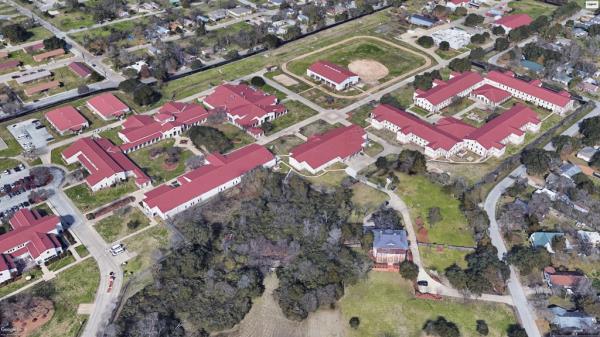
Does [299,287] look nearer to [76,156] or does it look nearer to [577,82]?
[76,156]

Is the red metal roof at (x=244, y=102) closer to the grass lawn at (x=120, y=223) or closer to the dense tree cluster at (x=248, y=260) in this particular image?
the dense tree cluster at (x=248, y=260)

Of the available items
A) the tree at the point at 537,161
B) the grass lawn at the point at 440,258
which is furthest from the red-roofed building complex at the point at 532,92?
the grass lawn at the point at 440,258

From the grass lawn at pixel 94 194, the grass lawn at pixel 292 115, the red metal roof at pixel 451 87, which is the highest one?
the red metal roof at pixel 451 87

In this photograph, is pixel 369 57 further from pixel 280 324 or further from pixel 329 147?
pixel 280 324

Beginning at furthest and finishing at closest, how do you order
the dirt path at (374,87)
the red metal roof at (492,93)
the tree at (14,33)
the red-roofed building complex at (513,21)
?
the red-roofed building complex at (513,21) → the tree at (14,33) → the dirt path at (374,87) → the red metal roof at (492,93)

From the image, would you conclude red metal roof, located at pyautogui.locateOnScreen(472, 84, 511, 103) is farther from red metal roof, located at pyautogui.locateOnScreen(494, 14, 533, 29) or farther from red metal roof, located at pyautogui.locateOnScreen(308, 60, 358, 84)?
red metal roof, located at pyautogui.locateOnScreen(494, 14, 533, 29)

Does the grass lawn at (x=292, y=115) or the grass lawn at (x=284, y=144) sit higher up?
the grass lawn at (x=284, y=144)

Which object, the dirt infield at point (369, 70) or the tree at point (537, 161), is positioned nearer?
the tree at point (537, 161)
